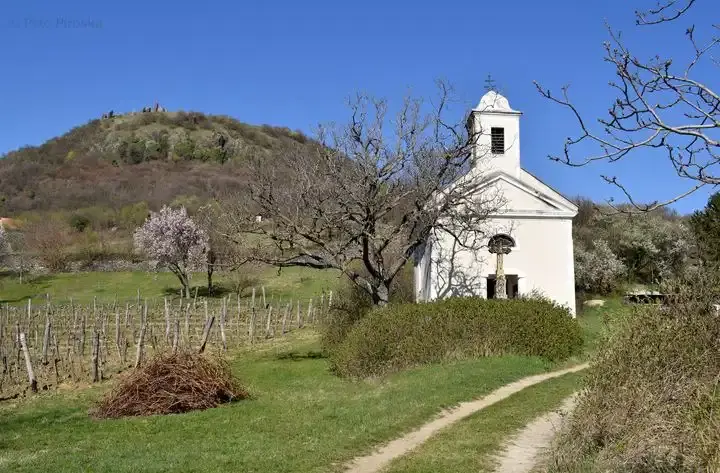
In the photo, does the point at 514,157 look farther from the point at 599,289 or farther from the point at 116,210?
the point at 116,210

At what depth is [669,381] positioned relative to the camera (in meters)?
7.07

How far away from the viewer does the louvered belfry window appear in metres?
25.9

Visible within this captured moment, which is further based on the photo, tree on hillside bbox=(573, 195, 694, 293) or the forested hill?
the forested hill

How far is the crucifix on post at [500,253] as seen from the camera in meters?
23.0

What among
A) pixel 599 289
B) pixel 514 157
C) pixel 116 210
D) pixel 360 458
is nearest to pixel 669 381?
pixel 360 458

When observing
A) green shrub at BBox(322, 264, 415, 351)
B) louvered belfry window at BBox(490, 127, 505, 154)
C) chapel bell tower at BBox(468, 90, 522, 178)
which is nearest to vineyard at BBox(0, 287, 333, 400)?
green shrub at BBox(322, 264, 415, 351)

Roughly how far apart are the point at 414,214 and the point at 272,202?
4.33m

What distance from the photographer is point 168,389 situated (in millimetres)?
13156

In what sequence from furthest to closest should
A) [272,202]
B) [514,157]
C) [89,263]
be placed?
[89,263] → [514,157] → [272,202]

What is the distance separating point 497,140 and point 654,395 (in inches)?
786

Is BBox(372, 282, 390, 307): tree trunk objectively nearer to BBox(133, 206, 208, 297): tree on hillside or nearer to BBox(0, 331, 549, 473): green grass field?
BBox(0, 331, 549, 473): green grass field

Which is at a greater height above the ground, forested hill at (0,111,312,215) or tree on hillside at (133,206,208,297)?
forested hill at (0,111,312,215)

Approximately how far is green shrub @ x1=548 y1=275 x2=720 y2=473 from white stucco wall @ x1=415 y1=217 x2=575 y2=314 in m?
15.8

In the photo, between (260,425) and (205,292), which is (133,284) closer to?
(205,292)
